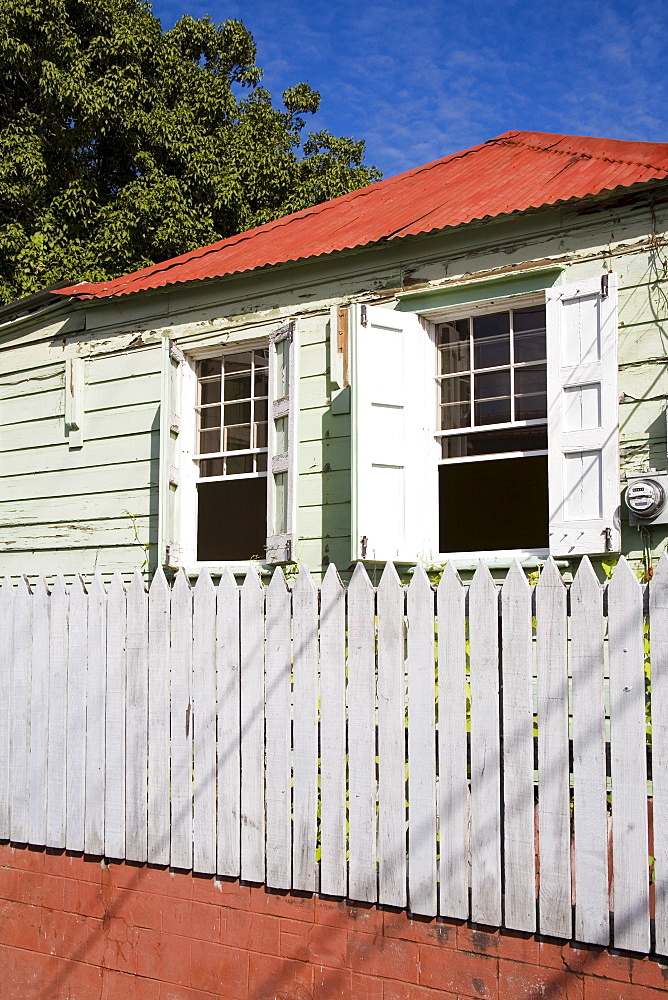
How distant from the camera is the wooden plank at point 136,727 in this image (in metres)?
4.94

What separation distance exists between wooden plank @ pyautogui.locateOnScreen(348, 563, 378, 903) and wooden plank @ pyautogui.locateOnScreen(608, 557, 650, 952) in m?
1.02

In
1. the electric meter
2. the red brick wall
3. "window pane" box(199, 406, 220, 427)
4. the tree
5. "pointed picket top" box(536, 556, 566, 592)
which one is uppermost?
the tree

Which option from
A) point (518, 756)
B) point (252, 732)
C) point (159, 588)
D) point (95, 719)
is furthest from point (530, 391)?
point (518, 756)

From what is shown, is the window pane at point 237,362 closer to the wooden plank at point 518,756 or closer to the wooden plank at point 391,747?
the wooden plank at point 391,747

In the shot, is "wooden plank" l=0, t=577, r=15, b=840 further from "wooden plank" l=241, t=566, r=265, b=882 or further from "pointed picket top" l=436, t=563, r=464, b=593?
"pointed picket top" l=436, t=563, r=464, b=593

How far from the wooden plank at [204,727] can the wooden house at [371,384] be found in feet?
6.11

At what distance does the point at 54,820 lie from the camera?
531cm

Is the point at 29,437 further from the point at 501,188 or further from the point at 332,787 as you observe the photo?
the point at 332,787

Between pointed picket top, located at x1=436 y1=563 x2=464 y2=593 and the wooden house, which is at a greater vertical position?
the wooden house

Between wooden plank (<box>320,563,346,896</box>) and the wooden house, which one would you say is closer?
wooden plank (<box>320,563,346,896</box>)

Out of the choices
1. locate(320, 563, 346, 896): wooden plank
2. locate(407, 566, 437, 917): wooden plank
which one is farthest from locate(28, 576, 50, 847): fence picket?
locate(407, 566, 437, 917): wooden plank

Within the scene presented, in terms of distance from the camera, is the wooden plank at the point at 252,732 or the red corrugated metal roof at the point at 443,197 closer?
the wooden plank at the point at 252,732

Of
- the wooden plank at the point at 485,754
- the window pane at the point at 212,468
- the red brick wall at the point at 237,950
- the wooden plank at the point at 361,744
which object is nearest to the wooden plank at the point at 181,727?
the red brick wall at the point at 237,950

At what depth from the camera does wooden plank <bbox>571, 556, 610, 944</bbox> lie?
11.8 ft
